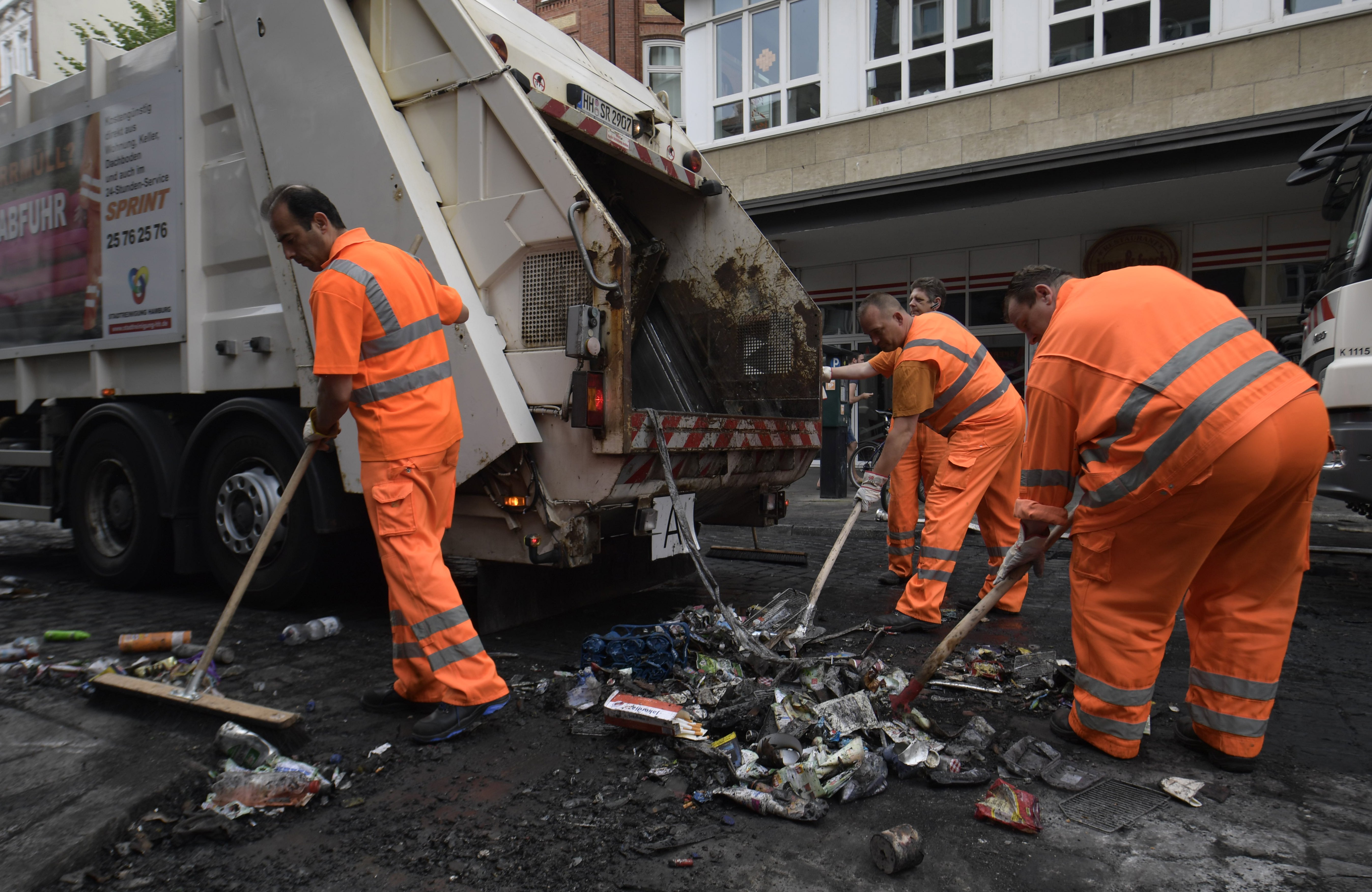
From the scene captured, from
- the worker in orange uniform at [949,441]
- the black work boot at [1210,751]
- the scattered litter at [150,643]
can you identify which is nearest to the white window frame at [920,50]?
the worker in orange uniform at [949,441]

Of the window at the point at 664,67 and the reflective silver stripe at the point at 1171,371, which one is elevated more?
the window at the point at 664,67

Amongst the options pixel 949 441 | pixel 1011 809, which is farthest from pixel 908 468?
pixel 1011 809

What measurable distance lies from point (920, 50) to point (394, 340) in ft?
34.3

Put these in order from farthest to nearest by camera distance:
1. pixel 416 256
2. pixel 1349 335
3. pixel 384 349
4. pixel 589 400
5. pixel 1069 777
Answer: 1. pixel 1349 335
2. pixel 416 256
3. pixel 589 400
4. pixel 384 349
5. pixel 1069 777

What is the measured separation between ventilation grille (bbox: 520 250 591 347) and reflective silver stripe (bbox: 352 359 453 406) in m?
0.55

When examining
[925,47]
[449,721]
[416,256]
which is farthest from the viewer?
[925,47]

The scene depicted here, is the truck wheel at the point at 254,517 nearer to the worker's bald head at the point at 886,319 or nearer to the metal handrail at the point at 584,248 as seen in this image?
the metal handrail at the point at 584,248

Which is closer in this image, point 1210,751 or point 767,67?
point 1210,751

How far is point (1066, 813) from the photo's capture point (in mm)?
2143

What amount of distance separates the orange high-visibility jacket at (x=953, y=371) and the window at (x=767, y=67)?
8747 mm

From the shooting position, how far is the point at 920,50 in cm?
1107

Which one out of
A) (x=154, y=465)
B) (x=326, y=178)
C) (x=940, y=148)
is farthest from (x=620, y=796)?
(x=940, y=148)

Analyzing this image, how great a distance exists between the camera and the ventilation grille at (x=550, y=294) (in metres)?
3.10

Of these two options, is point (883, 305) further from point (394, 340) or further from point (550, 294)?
point (394, 340)
